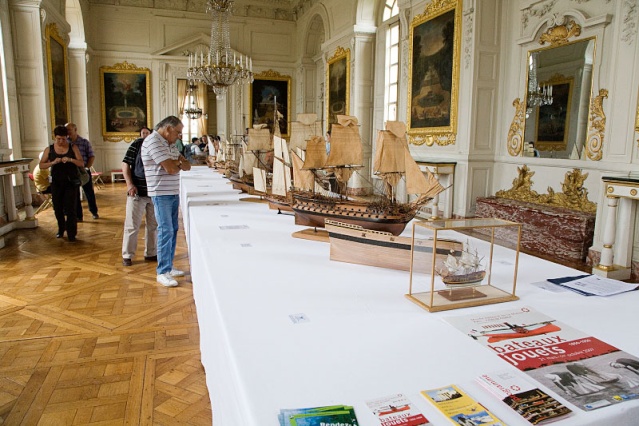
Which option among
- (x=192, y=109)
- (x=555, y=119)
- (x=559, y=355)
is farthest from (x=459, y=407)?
(x=192, y=109)

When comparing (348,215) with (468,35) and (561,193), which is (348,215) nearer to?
(561,193)

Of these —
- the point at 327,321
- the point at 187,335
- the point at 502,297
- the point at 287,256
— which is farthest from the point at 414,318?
the point at 187,335

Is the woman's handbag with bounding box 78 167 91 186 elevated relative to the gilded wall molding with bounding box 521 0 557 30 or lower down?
lower down

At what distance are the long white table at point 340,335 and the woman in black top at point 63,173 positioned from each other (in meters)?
5.21

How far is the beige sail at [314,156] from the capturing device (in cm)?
453

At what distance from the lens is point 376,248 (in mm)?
2570

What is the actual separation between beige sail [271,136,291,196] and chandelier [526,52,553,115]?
15.7 feet

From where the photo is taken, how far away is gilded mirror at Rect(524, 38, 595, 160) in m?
6.66

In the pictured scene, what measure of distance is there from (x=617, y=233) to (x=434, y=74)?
5.12m

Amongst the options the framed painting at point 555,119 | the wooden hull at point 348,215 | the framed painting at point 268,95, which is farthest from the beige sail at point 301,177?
the framed painting at point 268,95

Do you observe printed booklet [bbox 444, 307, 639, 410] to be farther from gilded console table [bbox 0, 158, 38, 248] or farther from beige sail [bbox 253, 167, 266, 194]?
gilded console table [bbox 0, 158, 38, 248]

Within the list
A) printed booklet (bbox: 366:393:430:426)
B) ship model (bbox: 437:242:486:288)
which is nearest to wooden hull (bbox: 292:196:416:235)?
ship model (bbox: 437:242:486:288)

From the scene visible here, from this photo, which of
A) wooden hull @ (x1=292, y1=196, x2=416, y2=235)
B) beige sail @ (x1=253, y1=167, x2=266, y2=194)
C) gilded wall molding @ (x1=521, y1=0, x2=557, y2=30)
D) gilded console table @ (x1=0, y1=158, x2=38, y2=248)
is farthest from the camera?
gilded console table @ (x1=0, y1=158, x2=38, y2=248)

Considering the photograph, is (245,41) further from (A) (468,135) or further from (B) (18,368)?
(B) (18,368)
